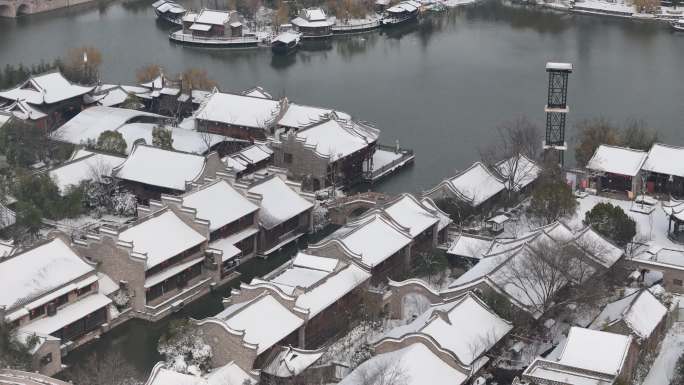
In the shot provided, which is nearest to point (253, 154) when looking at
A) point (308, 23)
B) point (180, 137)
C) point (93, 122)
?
point (180, 137)

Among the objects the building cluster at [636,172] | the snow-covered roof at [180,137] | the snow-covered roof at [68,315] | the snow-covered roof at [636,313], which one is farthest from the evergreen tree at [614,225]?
the snow-covered roof at [180,137]

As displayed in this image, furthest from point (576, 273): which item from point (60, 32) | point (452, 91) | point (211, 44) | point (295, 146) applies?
point (60, 32)

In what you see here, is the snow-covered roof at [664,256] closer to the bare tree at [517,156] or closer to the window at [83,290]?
the bare tree at [517,156]

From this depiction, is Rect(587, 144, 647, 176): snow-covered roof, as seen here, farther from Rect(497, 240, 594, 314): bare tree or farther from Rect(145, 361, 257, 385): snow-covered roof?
Rect(145, 361, 257, 385): snow-covered roof

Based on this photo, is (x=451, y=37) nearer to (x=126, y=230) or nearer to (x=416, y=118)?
(x=416, y=118)

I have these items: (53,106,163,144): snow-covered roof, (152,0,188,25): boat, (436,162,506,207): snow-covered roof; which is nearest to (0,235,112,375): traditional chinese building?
(436,162,506,207): snow-covered roof

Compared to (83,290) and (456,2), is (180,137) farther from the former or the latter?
(456,2)
